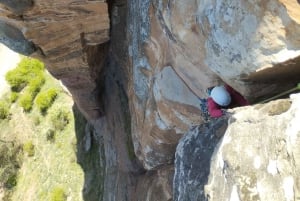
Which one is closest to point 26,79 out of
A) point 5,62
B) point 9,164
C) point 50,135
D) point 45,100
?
point 45,100

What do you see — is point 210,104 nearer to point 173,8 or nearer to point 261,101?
point 261,101

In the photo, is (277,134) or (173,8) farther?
(173,8)

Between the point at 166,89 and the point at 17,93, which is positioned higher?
the point at 166,89

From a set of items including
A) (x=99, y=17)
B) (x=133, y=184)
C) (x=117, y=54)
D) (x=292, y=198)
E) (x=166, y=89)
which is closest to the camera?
(x=292, y=198)

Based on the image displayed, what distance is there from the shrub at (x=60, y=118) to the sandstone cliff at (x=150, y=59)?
193 centimetres

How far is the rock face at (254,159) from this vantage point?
15.4 ft

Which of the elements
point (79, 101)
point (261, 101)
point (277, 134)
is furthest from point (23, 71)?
point (277, 134)

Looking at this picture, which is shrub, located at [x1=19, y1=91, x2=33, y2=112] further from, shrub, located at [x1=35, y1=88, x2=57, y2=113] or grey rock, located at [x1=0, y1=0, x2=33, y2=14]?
grey rock, located at [x1=0, y1=0, x2=33, y2=14]

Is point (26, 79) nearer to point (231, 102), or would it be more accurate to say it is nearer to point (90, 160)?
point (90, 160)

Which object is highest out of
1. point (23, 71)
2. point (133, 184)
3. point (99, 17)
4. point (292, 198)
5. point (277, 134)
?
point (99, 17)

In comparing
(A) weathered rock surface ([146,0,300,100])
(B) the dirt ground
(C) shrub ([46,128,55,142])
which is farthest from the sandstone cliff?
(B) the dirt ground

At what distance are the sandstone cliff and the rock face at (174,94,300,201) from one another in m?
0.27

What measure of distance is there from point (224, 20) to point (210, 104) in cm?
130

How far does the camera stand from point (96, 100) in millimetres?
13055
